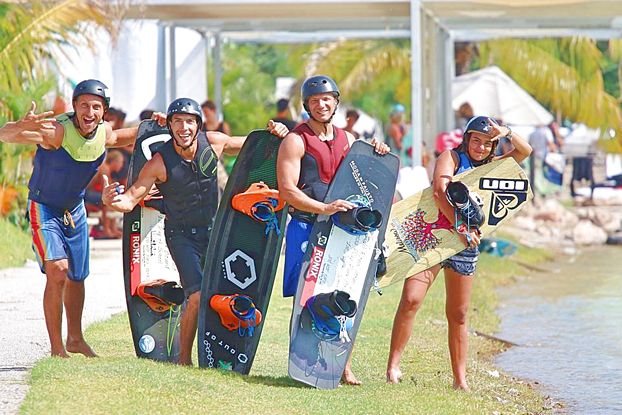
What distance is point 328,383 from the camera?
793 centimetres

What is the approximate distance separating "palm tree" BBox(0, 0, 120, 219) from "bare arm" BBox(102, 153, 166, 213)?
778cm

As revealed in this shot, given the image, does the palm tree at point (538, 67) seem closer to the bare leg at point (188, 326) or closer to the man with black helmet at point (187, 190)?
the man with black helmet at point (187, 190)

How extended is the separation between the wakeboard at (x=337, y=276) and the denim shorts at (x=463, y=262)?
472 mm

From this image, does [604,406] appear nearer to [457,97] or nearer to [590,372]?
[590,372]

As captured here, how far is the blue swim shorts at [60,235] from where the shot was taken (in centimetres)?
824

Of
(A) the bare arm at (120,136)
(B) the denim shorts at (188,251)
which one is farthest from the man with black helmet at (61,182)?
(B) the denim shorts at (188,251)

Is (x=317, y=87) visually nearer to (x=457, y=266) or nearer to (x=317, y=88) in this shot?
(x=317, y=88)

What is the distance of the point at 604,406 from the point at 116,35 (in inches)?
366

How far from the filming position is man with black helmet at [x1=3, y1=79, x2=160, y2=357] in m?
8.21

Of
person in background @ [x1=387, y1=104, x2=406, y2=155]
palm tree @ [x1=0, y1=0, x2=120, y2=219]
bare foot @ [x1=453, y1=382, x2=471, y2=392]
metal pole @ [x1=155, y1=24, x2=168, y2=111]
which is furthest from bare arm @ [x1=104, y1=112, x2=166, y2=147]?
person in background @ [x1=387, y1=104, x2=406, y2=155]

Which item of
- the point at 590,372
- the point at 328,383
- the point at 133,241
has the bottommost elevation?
the point at 590,372

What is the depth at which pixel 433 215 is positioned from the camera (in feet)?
28.3

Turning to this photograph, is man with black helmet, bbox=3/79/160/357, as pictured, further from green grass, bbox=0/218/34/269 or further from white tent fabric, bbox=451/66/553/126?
white tent fabric, bbox=451/66/553/126

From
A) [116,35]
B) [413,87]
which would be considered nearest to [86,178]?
[116,35]
